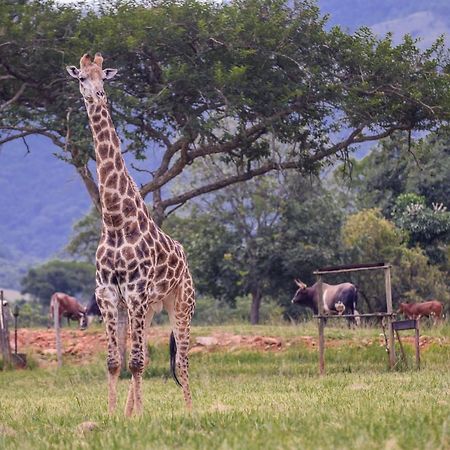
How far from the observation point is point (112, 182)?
13625mm

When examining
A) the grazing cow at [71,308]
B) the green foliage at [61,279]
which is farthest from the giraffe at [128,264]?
the green foliage at [61,279]

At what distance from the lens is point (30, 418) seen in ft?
38.7

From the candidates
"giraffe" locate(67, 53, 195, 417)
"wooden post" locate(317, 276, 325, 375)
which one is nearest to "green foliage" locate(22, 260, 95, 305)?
"wooden post" locate(317, 276, 325, 375)

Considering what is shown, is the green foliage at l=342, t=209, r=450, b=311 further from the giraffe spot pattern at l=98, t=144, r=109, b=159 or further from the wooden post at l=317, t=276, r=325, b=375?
the giraffe spot pattern at l=98, t=144, r=109, b=159

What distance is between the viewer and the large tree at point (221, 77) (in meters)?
22.5

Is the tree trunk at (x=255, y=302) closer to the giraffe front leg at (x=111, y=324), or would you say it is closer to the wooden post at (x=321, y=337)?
the wooden post at (x=321, y=337)

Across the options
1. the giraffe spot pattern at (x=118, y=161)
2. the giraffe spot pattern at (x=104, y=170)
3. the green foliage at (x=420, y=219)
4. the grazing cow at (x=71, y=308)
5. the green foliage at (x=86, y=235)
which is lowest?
the grazing cow at (x=71, y=308)

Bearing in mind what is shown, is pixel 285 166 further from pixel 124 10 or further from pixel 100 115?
pixel 100 115

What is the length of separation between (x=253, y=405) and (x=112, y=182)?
3.25m

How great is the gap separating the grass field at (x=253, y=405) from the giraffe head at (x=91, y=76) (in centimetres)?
372

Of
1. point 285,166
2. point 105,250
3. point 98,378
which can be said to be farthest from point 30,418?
point 285,166

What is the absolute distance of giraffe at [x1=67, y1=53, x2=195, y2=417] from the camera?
1288 cm

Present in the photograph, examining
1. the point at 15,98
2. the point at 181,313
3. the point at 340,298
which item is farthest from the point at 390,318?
the point at 340,298

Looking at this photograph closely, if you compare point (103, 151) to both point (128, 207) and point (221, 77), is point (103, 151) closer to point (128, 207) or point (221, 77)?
point (128, 207)
